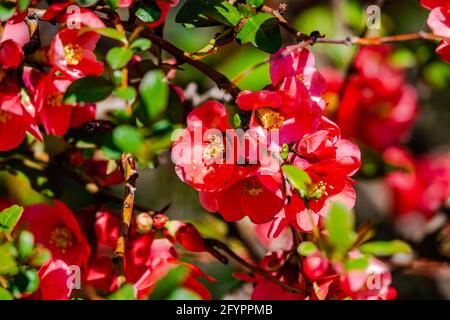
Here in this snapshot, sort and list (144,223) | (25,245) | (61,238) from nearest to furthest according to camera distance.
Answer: (25,245) < (144,223) < (61,238)

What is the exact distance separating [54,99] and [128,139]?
0.92 ft

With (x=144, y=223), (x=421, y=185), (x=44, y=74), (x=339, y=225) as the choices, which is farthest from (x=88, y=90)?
(x=421, y=185)

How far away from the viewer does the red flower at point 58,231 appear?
4.02 feet

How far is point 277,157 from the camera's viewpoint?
3.32ft

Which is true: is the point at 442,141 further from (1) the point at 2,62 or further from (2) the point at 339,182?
(1) the point at 2,62

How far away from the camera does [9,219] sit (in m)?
1.00

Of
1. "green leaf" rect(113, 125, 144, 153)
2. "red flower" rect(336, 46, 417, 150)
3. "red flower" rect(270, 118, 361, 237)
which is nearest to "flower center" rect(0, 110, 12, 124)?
"green leaf" rect(113, 125, 144, 153)

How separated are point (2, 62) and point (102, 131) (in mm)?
174

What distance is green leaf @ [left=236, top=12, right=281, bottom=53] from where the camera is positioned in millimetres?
1064

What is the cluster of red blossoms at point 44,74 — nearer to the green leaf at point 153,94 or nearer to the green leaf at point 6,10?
the green leaf at point 6,10

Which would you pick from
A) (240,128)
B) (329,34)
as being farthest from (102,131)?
(329,34)

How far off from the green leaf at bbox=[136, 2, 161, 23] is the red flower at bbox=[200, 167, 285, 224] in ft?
0.80

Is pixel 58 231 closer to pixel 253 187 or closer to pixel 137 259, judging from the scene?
pixel 137 259

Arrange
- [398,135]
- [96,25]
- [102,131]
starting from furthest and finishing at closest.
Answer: [398,135], [102,131], [96,25]
